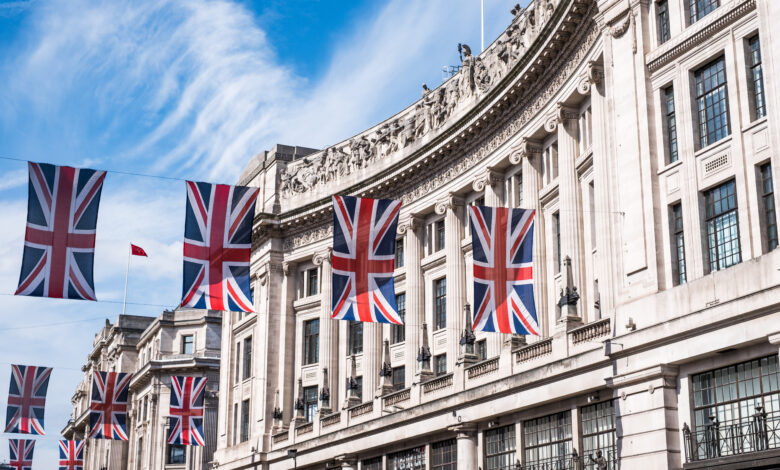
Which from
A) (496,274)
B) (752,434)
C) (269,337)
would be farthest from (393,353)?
(752,434)

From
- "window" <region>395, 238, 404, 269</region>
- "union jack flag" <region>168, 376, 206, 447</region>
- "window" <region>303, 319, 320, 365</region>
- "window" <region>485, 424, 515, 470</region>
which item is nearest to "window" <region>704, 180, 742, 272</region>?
"window" <region>485, 424, 515, 470</region>

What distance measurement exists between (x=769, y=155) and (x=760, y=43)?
303 cm

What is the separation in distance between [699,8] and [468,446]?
20.0m

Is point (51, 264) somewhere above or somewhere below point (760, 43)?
below

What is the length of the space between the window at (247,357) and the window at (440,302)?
19.0 meters

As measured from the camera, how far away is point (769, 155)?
27.9m

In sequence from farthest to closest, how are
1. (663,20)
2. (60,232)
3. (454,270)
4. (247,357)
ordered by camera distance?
(247,357)
(454,270)
(60,232)
(663,20)

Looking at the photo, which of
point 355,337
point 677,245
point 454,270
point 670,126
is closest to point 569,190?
point 670,126

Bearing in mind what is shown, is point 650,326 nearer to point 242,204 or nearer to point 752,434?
point 752,434

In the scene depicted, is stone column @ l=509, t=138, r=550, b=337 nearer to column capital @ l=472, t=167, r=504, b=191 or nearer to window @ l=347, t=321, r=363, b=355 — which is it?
column capital @ l=472, t=167, r=504, b=191

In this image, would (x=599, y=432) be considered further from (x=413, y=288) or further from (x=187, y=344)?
(x=187, y=344)

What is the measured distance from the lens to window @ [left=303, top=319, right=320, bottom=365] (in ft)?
199

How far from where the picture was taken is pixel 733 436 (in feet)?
90.4

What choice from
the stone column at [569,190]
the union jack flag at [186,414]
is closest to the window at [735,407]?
the stone column at [569,190]
